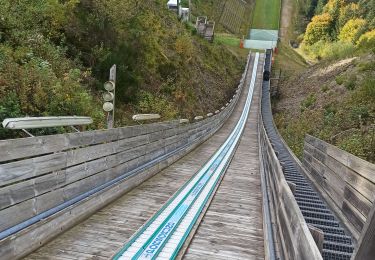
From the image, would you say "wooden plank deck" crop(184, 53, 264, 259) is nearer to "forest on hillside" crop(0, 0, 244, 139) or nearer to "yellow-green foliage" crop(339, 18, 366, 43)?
"forest on hillside" crop(0, 0, 244, 139)

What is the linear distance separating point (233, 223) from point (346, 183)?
2256 millimetres

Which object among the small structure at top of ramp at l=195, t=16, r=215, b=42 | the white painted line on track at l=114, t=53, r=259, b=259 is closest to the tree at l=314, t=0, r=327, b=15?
the small structure at top of ramp at l=195, t=16, r=215, b=42

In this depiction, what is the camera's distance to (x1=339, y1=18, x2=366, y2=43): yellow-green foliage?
252 feet

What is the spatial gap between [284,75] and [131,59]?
37.8 metres

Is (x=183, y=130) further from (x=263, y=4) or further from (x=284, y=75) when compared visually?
(x=263, y=4)

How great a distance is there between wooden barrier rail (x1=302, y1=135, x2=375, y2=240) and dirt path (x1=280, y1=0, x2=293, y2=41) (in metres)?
85.0

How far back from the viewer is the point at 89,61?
15125mm

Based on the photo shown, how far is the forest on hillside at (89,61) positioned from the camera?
894 cm

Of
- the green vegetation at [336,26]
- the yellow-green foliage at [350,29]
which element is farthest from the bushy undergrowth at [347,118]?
the yellow-green foliage at [350,29]

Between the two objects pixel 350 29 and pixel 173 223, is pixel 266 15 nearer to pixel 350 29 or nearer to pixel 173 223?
pixel 350 29

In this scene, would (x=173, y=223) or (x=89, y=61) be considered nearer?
(x=173, y=223)

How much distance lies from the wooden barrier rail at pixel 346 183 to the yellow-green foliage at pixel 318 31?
265 feet

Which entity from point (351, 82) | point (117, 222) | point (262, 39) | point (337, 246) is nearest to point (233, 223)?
point (117, 222)

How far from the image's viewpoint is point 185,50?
30.8 metres
